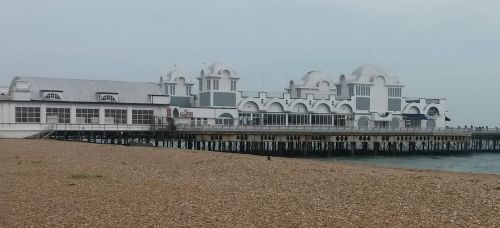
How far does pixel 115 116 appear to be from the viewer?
57594mm

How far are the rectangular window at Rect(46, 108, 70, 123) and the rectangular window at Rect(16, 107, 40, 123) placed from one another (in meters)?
0.91

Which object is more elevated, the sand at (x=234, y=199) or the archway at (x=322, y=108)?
the archway at (x=322, y=108)

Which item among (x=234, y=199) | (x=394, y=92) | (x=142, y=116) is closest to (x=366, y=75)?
(x=394, y=92)

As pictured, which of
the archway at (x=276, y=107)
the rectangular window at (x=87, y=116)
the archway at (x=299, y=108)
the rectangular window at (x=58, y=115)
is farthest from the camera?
the archway at (x=299, y=108)

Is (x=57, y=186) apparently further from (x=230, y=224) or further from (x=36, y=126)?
(x=36, y=126)

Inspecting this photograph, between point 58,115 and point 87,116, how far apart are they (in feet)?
8.33

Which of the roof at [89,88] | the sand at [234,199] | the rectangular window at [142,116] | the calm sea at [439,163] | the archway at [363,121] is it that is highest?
the roof at [89,88]

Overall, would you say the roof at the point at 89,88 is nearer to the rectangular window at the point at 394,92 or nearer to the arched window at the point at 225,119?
the arched window at the point at 225,119

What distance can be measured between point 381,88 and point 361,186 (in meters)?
60.4

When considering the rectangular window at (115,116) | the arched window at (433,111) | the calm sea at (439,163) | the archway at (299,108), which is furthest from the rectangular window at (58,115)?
the arched window at (433,111)

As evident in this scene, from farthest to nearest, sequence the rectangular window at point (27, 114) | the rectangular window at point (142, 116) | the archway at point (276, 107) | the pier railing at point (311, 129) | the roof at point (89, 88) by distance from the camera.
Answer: the archway at point (276, 107), the rectangular window at point (142, 116), the roof at point (89, 88), the pier railing at point (311, 129), the rectangular window at point (27, 114)

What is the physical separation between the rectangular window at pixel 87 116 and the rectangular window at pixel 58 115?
0.94 metres

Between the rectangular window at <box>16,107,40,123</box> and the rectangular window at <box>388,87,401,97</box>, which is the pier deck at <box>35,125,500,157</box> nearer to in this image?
the rectangular window at <box>16,107,40,123</box>

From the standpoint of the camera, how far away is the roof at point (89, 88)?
186 feet
